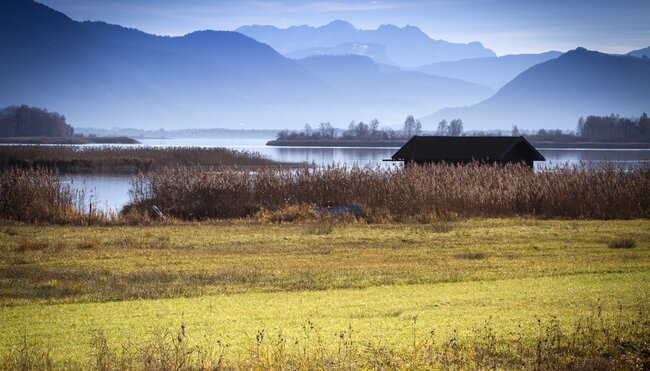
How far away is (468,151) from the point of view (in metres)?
48.5

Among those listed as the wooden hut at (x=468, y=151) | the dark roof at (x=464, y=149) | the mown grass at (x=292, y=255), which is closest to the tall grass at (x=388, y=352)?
the mown grass at (x=292, y=255)

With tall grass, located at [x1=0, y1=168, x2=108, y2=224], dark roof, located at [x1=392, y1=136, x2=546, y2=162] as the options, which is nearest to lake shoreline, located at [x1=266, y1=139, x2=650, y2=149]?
dark roof, located at [x1=392, y1=136, x2=546, y2=162]

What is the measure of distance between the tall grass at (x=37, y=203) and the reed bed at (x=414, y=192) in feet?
16.0

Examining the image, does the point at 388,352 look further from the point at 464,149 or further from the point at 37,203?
the point at 464,149

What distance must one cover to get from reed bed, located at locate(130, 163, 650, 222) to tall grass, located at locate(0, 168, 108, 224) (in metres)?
4.89

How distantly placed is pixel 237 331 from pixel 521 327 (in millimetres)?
4650

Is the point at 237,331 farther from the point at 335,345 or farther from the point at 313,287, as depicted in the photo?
the point at 313,287

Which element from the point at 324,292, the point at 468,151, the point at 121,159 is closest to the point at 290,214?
the point at 324,292

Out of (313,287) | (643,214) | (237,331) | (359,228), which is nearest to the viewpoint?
(237,331)

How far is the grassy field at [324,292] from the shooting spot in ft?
40.3

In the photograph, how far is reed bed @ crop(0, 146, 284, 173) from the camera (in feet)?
243

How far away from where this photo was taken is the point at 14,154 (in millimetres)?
73688

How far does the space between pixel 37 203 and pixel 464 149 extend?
2550 cm

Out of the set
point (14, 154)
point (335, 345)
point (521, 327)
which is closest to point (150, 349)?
point (335, 345)
